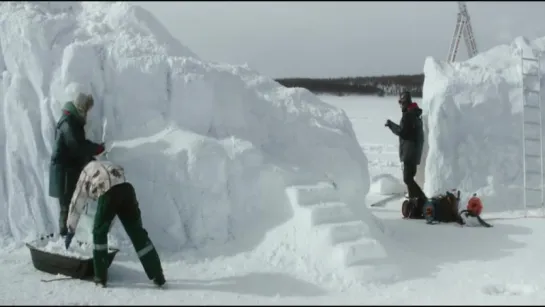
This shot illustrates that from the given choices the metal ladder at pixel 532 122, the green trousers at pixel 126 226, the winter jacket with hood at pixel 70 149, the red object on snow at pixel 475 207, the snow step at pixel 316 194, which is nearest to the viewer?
the green trousers at pixel 126 226

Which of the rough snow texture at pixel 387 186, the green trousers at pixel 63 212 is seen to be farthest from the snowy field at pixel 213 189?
the rough snow texture at pixel 387 186

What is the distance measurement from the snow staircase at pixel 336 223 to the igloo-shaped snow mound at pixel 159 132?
0.67 feet

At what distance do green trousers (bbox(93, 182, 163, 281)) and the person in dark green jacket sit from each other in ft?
2.27

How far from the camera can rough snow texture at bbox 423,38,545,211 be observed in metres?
7.36

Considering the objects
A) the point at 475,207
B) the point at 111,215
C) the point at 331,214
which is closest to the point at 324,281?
the point at 331,214

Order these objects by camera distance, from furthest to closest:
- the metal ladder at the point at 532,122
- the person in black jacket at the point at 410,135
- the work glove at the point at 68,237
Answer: the metal ladder at the point at 532,122
the person in black jacket at the point at 410,135
the work glove at the point at 68,237

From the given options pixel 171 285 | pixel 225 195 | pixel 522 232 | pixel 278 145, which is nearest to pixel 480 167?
pixel 522 232

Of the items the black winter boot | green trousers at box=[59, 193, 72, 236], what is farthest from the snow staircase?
green trousers at box=[59, 193, 72, 236]

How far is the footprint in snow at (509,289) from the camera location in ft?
14.5

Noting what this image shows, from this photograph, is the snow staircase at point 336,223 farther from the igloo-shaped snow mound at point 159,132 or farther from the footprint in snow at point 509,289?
the footprint in snow at point 509,289

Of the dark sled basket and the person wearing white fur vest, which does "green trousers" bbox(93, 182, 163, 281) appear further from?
the dark sled basket

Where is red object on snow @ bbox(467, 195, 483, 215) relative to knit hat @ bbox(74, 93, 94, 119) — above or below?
below

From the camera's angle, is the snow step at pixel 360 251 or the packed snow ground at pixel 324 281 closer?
the packed snow ground at pixel 324 281

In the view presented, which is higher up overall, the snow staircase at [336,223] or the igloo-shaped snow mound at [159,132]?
the igloo-shaped snow mound at [159,132]
